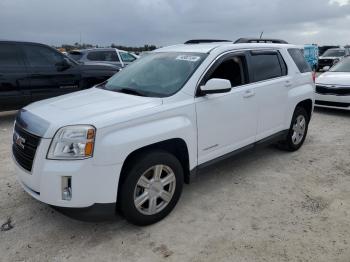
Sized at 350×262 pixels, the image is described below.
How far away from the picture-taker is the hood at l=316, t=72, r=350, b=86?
8520 mm

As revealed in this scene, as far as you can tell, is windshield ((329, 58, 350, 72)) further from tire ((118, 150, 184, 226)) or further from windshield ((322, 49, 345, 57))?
windshield ((322, 49, 345, 57))

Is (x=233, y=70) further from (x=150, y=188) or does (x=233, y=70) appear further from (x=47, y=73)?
(x=47, y=73)

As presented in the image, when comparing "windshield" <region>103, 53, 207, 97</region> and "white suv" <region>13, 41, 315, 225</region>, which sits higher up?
"windshield" <region>103, 53, 207, 97</region>

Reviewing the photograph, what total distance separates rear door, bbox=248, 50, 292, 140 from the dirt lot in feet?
2.17

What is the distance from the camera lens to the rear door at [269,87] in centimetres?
450

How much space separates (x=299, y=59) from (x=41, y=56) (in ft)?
18.2

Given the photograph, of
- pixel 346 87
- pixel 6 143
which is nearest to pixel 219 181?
pixel 6 143

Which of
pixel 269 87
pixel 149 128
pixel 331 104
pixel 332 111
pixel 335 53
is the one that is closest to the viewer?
pixel 149 128

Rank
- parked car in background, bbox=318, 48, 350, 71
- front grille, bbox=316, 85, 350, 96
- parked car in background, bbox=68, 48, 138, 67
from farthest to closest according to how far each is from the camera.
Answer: parked car in background, bbox=318, 48, 350, 71 → parked car in background, bbox=68, 48, 138, 67 → front grille, bbox=316, 85, 350, 96

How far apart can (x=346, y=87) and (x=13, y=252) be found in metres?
7.95

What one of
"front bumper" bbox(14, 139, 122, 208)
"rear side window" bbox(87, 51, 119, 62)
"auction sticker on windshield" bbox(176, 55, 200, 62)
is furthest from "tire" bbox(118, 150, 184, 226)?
"rear side window" bbox(87, 51, 119, 62)

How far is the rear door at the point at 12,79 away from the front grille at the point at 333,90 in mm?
7114

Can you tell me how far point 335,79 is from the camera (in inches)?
346

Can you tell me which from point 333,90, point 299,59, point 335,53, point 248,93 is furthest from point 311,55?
point 248,93
